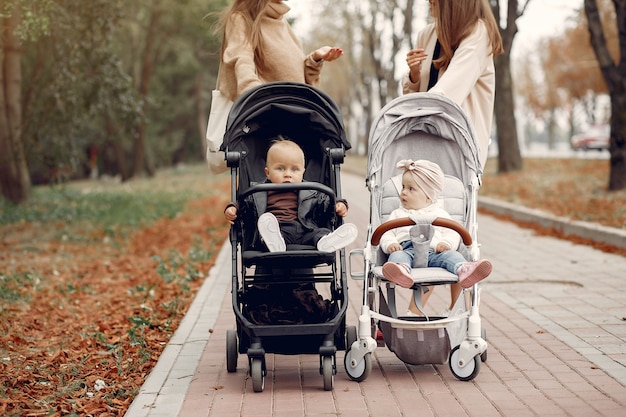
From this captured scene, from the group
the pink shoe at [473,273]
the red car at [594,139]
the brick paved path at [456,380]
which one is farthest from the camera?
the red car at [594,139]

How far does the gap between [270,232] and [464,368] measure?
1416 mm

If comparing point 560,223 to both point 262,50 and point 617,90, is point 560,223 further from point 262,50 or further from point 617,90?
point 262,50

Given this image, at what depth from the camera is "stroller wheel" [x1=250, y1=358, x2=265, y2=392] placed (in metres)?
5.45

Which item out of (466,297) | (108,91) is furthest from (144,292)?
(108,91)

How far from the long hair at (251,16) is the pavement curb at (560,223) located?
6.69 metres

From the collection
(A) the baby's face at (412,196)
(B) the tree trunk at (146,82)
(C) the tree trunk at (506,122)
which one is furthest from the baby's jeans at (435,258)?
(B) the tree trunk at (146,82)

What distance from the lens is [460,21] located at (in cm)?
641

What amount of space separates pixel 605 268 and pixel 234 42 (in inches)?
218

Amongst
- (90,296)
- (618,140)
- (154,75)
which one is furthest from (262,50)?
(154,75)

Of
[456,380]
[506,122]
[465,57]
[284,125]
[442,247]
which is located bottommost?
[456,380]

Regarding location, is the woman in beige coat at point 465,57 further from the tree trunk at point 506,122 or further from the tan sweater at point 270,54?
the tree trunk at point 506,122

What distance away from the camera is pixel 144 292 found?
31.7 feet

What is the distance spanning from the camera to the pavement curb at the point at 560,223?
12.0 meters

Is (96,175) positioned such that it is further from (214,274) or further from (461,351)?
(461,351)
